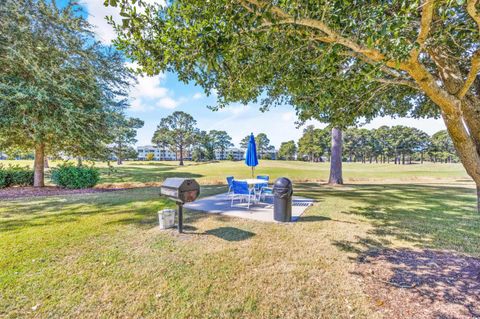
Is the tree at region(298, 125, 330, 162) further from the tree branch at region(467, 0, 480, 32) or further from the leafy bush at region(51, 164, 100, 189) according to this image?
the tree branch at region(467, 0, 480, 32)

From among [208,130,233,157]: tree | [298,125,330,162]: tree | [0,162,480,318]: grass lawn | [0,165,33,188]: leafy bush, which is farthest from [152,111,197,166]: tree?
[0,162,480,318]: grass lawn

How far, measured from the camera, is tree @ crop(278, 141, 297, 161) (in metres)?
69.1

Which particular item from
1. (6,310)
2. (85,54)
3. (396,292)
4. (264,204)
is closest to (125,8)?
(6,310)

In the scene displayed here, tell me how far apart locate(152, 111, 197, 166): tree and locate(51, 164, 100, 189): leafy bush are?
32395 millimetres

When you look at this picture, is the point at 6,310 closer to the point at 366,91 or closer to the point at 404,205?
the point at 366,91

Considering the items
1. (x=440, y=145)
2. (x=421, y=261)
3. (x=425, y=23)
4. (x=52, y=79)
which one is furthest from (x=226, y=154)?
(x=425, y=23)

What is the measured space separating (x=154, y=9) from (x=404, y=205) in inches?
393

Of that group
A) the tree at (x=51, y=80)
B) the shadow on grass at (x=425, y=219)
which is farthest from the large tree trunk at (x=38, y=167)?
the shadow on grass at (x=425, y=219)

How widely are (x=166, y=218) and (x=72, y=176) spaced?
8.96 meters

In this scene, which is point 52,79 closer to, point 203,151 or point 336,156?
point 336,156

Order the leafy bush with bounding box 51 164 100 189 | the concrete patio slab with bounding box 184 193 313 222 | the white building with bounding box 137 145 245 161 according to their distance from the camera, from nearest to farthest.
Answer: the concrete patio slab with bounding box 184 193 313 222 → the leafy bush with bounding box 51 164 100 189 → the white building with bounding box 137 145 245 161

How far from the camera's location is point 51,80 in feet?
31.2

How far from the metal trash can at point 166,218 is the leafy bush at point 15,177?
1132 centimetres

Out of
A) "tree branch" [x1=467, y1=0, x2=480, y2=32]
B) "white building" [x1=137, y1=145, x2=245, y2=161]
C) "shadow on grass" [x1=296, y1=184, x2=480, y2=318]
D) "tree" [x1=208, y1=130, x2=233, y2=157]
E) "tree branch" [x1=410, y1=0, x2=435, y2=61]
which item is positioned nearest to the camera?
"tree branch" [x1=467, y1=0, x2=480, y2=32]
